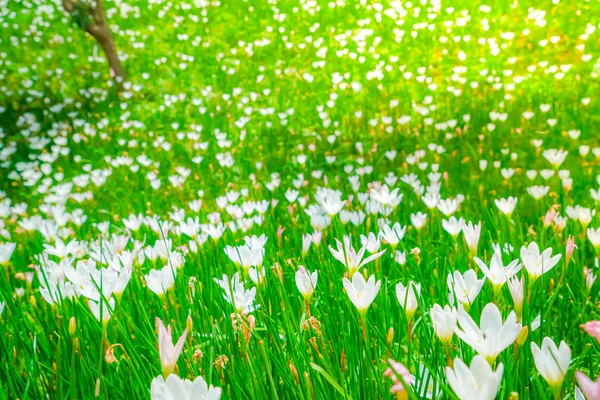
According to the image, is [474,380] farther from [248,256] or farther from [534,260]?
[248,256]

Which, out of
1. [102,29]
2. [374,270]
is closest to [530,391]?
[374,270]

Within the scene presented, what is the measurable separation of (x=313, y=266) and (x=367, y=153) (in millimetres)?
3107

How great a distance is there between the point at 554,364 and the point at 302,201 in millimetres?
2589

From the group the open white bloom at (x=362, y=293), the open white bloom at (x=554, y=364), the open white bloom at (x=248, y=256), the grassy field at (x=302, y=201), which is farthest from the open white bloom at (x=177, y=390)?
the open white bloom at (x=248, y=256)

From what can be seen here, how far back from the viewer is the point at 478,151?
4664 mm

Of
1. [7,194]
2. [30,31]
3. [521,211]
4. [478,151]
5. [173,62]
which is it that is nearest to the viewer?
[521,211]

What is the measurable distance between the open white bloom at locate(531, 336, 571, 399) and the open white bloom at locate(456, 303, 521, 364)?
6 cm

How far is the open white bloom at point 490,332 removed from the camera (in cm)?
95

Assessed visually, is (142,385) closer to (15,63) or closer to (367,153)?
(367,153)

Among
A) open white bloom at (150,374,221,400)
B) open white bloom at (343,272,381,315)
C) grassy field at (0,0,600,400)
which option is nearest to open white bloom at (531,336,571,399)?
grassy field at (0,0,600,400)

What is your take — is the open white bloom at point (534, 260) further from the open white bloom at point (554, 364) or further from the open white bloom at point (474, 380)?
the open white bloom at point (474, 380)

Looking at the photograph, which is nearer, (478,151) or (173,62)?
(478,151)

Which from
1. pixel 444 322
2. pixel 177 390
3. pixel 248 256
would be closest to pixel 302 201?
pixel 248 256

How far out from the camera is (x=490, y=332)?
96 cm
